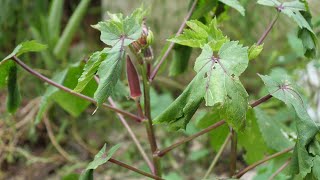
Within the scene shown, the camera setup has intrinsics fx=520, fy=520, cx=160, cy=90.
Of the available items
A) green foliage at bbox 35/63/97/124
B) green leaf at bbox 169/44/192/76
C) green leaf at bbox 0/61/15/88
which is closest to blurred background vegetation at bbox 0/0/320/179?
green foliage at bbox 35/63/97/124

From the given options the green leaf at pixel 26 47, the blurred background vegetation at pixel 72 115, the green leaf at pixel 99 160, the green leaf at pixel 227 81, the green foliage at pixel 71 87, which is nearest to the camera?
the green leaf at pixel 227 81

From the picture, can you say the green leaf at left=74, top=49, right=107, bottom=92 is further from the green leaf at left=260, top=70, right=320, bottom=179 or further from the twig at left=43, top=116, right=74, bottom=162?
the twig at left=43, top=116, right=74, bottom=162

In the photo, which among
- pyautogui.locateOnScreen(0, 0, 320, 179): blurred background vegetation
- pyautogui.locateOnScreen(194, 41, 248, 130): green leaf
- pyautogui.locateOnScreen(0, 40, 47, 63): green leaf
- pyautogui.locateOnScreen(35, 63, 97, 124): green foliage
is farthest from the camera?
pyautogui.locateOnScreen(0, 0, 320, 179): blurred background vegetation

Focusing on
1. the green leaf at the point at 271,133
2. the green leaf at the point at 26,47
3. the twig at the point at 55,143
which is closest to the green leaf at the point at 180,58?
the green leaf at the point at 271,133

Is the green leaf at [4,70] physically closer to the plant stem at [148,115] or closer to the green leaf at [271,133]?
the plant stem at [148,115]

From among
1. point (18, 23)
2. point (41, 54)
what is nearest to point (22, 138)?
point (41, 54)

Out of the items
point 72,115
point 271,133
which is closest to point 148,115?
point 271,133
